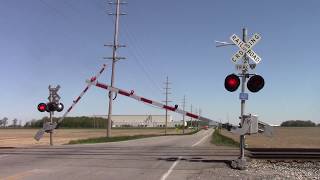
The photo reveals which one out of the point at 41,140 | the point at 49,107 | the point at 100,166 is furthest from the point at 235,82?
the point at 41,140

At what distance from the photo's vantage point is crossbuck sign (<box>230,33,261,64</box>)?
1581cm

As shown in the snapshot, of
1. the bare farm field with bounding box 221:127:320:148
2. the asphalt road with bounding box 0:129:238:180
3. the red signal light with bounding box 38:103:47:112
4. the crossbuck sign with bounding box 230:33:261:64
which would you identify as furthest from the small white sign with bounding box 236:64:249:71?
the red signal light with bounding box 38:103:47:112

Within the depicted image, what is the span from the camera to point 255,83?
15469 mm

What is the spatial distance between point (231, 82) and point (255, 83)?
2.28 feet

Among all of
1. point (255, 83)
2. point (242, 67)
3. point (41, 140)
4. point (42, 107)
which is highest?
point (242, 67)

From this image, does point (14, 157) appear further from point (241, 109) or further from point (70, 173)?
point (241, 109)

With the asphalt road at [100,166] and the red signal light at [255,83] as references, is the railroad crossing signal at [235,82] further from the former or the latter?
the asphalt road at [100,166]

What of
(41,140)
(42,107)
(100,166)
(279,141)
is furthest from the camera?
(279,141)

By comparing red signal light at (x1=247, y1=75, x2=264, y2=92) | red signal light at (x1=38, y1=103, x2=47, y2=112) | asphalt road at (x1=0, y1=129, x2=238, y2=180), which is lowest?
asphalt road at (x1=0, y1=129, x2=238, y2=180)

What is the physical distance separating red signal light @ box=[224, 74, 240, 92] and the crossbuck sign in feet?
2.12

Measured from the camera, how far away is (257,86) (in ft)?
50.8


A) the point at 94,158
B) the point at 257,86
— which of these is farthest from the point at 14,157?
the point at 257,86

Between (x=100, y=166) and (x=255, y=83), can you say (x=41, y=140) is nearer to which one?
(x=100, y=166)

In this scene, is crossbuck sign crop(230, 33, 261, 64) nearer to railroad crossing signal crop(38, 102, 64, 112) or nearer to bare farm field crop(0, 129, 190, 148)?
railroad crossing signal crop(38, 102, 64, 112)
